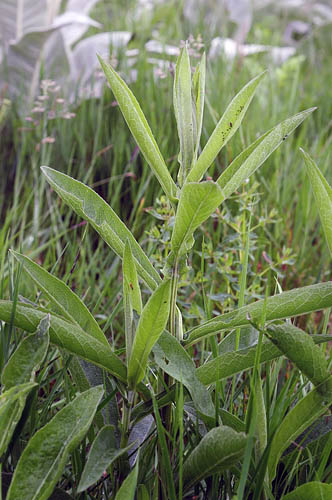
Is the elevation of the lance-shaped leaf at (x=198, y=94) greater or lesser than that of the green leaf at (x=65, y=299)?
greater

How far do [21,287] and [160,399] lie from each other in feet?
2.07

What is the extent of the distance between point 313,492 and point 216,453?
0.11 metres

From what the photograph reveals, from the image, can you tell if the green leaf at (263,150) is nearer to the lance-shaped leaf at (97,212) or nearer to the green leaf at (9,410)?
the lance-shaped leaf at (97,212)

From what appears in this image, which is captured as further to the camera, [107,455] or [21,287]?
[21,287]

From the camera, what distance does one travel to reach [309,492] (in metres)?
0.59

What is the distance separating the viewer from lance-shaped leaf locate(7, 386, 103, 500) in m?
0.55

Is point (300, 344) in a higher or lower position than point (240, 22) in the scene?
lower

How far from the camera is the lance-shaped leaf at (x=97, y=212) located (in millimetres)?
666

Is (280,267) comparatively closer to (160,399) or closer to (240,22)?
(160,399)

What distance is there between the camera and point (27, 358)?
60 centimetres

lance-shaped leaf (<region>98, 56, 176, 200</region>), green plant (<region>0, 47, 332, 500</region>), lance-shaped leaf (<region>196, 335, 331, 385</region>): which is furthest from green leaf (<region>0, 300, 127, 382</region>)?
lance-shaped leaf (<region>98, 56, 176, 200</region>)

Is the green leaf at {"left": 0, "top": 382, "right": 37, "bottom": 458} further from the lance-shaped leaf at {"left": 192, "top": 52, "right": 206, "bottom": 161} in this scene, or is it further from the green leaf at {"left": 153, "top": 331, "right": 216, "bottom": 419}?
the lance-shaped leaf at {"left": 192, "top": 52, "right": 206, "bottom": 161}

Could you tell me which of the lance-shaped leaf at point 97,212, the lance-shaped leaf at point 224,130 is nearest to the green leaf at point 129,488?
the lance-shaped leaf at point 97,212

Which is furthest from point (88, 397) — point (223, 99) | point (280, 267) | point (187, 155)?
point (223, 99)
